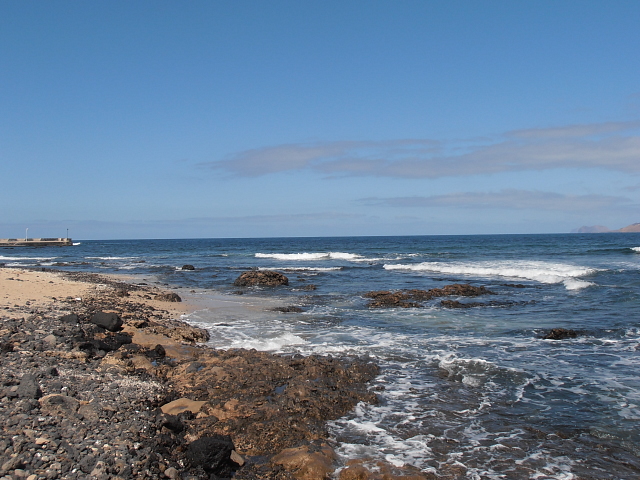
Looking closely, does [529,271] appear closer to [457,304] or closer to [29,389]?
[457,304]

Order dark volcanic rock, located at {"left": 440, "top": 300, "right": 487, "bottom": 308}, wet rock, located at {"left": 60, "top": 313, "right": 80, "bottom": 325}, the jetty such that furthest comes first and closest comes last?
the jetty, dark volcanic rock, located at {"left": 440, "top": 300, "right": 487, "bottom": 308}, wet rock, located at {"left": 60, "top": 313, "right": 80, "bottom": 325}

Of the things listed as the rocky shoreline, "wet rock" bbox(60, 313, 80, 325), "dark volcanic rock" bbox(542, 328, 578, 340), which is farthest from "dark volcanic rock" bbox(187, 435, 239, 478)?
"dark volcanic rock" bbox(542, 328, 578, 340)

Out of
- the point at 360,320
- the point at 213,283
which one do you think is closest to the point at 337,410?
the point at 360,320

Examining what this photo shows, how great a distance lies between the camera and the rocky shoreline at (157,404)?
16.6 feet

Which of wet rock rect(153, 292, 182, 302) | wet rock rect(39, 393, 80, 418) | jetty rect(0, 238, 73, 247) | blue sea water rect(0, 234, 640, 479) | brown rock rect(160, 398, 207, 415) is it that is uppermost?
jetty rect(0, 238, 73, 247)

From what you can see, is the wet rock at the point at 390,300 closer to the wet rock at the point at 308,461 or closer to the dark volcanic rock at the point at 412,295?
the dark volcanic rock at the point at 412,295

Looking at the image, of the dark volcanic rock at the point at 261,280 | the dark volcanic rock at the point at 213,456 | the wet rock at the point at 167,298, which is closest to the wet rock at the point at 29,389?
the dark volcanic rock at the point at 213,456

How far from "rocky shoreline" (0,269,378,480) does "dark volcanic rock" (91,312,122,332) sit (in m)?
0.03

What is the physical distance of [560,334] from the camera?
12.3m

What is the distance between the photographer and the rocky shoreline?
506 centimetres

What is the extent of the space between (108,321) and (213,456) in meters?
7.18

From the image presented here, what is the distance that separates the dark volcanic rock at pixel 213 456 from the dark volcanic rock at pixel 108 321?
6.74 m

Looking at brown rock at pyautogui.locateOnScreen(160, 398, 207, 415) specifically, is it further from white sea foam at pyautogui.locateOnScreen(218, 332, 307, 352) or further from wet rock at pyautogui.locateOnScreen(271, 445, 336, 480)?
white sea foam at pyautogui.locateOnScreen(218, 332, 307, 352)

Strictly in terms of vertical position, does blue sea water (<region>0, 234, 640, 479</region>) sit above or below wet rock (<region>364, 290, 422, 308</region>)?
below
